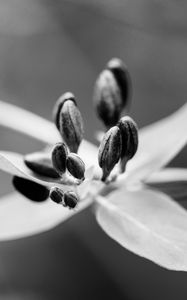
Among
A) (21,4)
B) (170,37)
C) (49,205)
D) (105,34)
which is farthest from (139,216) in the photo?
(105,34)

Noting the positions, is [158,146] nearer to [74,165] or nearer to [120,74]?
[120,74]

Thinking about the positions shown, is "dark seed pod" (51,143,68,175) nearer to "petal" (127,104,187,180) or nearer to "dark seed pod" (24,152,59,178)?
"dark seed pod" (24,152,59,178)

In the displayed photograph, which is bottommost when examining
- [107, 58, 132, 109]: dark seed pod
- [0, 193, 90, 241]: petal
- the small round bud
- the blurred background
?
the blurred background

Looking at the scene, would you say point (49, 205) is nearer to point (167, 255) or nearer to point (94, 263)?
point (167, 255)

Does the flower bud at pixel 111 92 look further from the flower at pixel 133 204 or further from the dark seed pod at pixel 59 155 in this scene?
the dark seed pod at pixel 59 155

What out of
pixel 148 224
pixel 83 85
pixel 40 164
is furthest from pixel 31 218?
pixel 83 85

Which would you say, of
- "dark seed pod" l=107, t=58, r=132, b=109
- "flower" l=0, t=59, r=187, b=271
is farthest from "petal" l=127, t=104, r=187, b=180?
"dark seed pod" l=107, t=58, r=132, b=109

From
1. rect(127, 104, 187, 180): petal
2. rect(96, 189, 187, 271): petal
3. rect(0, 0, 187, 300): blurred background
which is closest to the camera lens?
rect(96, 189, 187, 271): petal

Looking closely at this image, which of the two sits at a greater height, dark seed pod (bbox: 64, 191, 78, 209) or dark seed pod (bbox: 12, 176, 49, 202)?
dark seed pod (bbox: 64, 191, 78, 209)
